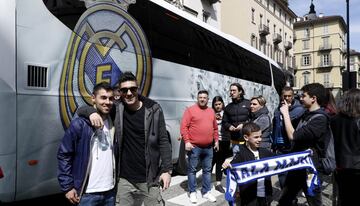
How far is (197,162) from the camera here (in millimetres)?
5930

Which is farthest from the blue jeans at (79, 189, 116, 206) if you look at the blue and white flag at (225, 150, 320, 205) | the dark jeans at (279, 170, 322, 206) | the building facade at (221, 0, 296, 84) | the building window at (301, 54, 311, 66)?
the building window at (301, 54, 311, 66)

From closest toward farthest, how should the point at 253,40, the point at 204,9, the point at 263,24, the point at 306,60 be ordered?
1. the point at 204,9
2. the point at 253,40
3. the point at 263,24
4. the point at 306,60

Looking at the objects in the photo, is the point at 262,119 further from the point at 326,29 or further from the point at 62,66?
the point at 326,29

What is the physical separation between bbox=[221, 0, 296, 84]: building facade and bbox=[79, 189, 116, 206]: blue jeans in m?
38.0

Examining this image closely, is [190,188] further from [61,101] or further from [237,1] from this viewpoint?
[237,1]

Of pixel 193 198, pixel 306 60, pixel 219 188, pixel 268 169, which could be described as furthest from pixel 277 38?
pixel 268 169

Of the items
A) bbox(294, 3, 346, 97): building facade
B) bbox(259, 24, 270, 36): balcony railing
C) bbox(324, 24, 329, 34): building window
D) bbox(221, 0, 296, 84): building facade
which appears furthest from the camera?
bbox(324, 24, 329, 34): building window

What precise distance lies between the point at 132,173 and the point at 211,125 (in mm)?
2711

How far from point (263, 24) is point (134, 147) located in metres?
44.6

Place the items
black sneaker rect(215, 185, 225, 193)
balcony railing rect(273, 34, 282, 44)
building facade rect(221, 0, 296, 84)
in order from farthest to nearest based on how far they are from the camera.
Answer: balcony railing rect(273, 34, 282, 44) < building facade rect(221, 0, 296, 84) < black sneaker rect(215, 185, 225, 193)

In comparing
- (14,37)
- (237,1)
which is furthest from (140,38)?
(237,1)

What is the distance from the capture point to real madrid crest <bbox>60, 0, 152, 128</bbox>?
195 inches

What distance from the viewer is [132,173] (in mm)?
3502

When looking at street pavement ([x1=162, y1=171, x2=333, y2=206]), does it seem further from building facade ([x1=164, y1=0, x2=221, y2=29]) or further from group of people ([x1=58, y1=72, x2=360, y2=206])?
building facade ([x1=164, y1=0, x2=221, y2=29])
